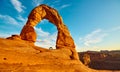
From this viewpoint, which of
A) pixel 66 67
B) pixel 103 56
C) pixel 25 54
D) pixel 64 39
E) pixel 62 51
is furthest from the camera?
pixel 103 56

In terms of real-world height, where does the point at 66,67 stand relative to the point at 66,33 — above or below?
below

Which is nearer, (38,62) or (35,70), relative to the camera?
(35,70)

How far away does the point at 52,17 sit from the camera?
32281 millimetres

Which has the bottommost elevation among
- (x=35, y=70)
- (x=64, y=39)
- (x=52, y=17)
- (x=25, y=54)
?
(x=35, y=70)

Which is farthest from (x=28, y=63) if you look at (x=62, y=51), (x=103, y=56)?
(x=103, y=56)

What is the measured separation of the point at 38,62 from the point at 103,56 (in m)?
62.3

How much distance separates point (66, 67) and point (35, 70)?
568 cm

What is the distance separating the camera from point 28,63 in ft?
62.5

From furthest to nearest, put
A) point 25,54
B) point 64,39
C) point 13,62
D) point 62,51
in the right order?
point 64,39 → point 62,51 → point 25,54 → point 13,62

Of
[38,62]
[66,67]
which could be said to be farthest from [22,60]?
[66,67]

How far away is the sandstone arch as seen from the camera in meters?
30.0

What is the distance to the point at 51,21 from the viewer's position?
32594mm

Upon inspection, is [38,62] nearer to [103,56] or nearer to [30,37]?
[30,37]

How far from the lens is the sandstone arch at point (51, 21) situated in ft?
98.3
